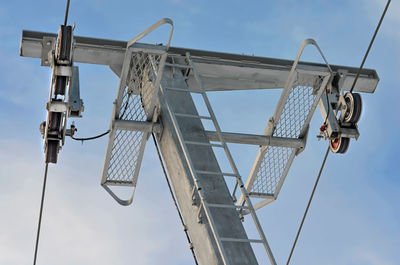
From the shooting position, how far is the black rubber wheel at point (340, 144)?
11398 millimetres

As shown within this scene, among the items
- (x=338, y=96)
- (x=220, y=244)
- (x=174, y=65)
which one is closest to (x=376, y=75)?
(x=338, y=96)

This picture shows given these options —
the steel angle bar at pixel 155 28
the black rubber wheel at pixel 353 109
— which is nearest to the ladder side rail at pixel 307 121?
the black rubber wheel at pixel 353 109

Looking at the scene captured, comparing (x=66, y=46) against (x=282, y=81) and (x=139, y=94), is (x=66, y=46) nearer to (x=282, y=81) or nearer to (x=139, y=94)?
(x=139, y=94)

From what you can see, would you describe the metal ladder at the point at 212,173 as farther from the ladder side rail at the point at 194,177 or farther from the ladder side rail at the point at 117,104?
the ladder side rail at the point at 117,104

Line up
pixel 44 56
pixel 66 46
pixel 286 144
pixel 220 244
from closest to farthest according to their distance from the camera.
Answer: pixel 220 244
pixel 66 46
pixel 44 56
pixel 286 144

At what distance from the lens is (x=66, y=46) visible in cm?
979

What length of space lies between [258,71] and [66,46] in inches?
144

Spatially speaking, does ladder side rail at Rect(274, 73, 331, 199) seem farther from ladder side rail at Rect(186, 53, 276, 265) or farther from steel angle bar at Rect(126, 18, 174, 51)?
steel angle bar at Rect(126, 18, 174, 51)

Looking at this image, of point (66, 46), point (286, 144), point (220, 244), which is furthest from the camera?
point (286, 144)

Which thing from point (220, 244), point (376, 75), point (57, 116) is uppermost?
point (376, 75)

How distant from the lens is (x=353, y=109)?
1135 cm

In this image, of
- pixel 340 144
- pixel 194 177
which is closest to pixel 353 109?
pixel 340 144

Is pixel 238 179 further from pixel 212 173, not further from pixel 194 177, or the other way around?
pixel 194 177

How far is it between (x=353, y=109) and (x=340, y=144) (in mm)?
536
